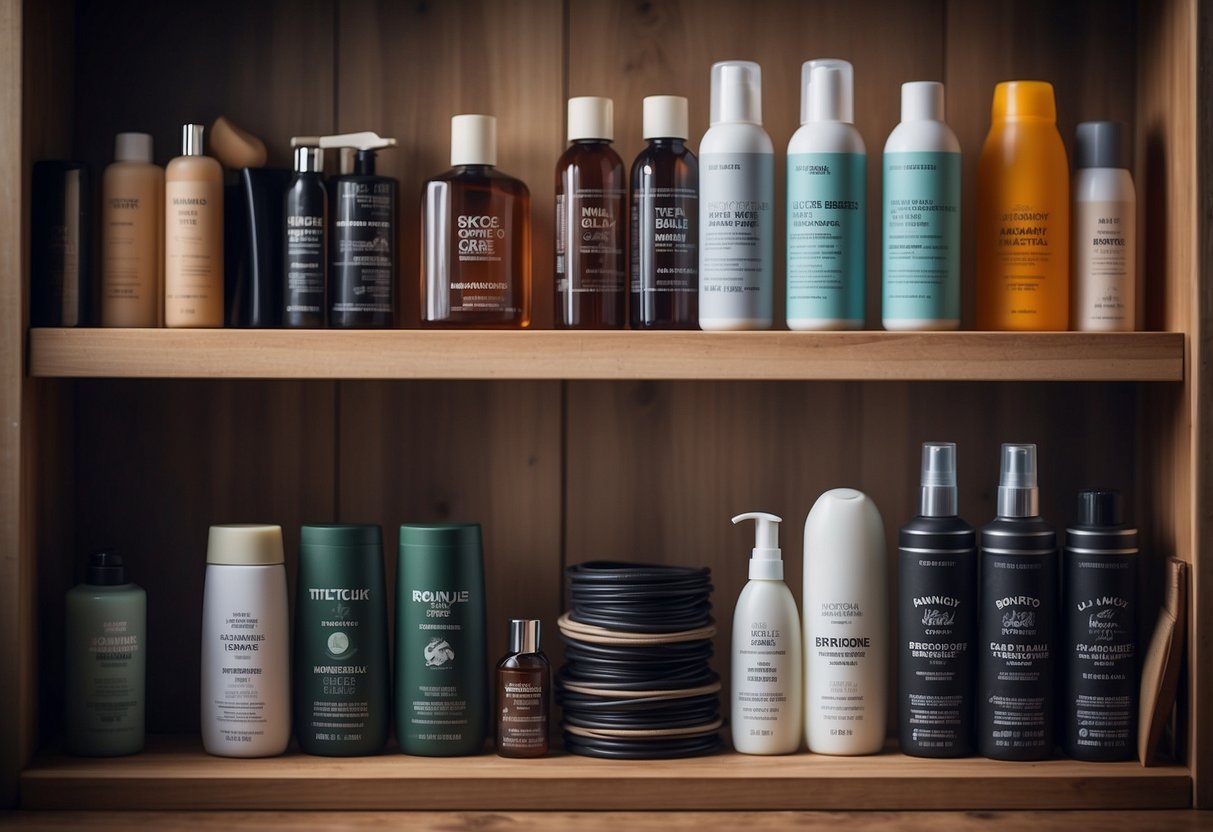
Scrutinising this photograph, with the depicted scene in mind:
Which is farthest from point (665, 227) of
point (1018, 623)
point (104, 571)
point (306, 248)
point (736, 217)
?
point (104, 571)

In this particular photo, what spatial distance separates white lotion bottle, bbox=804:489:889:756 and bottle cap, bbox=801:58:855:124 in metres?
0.28

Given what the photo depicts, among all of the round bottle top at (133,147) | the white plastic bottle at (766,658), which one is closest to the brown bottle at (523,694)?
the white plastic bottle at (766,658)

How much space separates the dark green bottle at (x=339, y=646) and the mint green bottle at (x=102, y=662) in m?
0.12

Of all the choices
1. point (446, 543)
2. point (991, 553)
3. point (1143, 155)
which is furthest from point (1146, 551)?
point (446, 543)

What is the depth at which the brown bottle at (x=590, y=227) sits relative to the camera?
3.24ft

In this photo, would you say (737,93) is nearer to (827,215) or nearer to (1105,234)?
(827,215)

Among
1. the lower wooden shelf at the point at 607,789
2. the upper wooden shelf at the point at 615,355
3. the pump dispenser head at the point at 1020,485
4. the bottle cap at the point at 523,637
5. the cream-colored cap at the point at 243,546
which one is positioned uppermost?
the upper wooden shelf at the point at 615,355

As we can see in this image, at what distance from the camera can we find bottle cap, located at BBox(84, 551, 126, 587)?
98 cm

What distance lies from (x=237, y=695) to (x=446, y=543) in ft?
0.63

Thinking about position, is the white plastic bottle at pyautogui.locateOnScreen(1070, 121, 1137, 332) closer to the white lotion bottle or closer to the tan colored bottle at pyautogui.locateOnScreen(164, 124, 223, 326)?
the white lotion bottle

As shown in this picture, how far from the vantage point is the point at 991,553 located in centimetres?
97

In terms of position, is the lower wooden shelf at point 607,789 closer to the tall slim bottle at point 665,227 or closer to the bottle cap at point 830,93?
the tall slim bottle at point 665,227

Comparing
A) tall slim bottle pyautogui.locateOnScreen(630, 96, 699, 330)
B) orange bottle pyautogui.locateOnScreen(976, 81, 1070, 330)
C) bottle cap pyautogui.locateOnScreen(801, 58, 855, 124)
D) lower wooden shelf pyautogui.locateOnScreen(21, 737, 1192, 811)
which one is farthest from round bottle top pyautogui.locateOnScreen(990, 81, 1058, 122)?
lower wooden shelf pyautogui.locateOnScreen(21, 737, 1192, 811)

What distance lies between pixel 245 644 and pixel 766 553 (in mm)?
392
